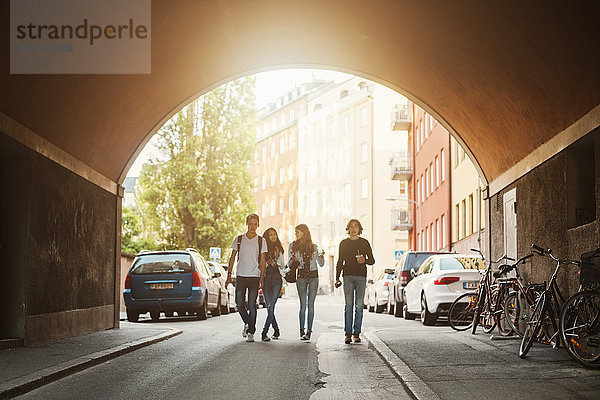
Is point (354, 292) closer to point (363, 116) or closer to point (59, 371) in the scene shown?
point (59, 371)

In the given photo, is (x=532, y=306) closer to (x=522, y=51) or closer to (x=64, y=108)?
(x=522, y=51)

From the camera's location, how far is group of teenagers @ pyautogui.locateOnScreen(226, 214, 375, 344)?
47.9 feet

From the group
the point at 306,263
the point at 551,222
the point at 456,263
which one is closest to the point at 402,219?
the point at 456,263

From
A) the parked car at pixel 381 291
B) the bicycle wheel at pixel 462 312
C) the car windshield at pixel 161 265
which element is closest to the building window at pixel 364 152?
the parked car at pixel 381 291

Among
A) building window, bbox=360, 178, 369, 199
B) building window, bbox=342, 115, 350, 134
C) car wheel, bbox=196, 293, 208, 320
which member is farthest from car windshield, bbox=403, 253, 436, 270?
building window, bbox=342, 115, 350, 134

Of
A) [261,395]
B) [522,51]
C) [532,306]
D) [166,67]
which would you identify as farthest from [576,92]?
[166,67]

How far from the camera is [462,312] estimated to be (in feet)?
55.1

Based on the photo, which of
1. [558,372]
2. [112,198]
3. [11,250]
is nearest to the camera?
[558,372]

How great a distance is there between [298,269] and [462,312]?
10.8 ft

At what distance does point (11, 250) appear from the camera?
518 inches

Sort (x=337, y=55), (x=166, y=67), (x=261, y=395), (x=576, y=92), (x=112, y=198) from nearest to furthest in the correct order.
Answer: (x=261, y=395) → (x=576, y=92) → (x=166, y=67) → (x=337, y=55) → (x=112, y=198)

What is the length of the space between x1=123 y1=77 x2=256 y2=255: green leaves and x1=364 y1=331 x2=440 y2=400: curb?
1567 inches

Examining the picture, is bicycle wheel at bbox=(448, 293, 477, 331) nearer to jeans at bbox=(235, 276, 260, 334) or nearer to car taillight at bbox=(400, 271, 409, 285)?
jeans at bbox=(235, 276, 260, 334)

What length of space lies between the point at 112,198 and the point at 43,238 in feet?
14.9
